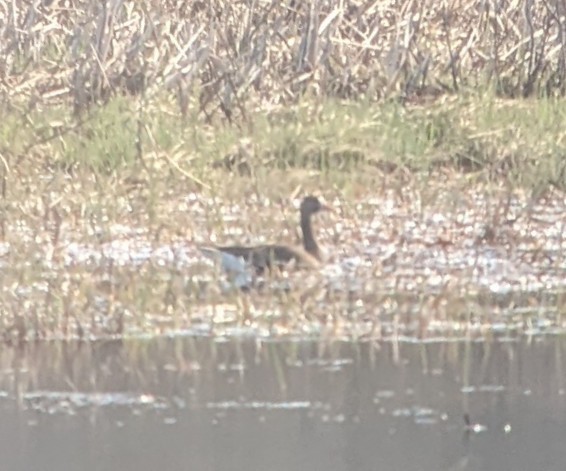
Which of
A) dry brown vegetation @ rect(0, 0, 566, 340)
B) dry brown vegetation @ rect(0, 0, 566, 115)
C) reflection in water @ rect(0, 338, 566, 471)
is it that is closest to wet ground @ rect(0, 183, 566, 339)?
dry brown vegetation @ rect(0, 0, 566, 340)

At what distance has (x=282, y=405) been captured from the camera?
5.60 m

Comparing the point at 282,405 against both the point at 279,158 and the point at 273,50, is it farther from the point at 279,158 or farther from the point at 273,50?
the point at 273,50

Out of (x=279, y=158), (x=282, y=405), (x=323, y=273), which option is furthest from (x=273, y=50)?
(x=282, y=405)

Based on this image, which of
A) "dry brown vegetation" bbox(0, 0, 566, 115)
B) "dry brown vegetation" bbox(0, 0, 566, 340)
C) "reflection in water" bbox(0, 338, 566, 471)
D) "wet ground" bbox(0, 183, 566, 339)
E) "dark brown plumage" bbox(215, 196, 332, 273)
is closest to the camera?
"reflection in water" bbox(0, 338, 566, 471)

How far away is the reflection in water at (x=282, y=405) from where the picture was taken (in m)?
5.09

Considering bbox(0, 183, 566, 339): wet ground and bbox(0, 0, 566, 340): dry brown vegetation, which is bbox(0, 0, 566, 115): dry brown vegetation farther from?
bbox(0, 183, 566, 339): wet ground

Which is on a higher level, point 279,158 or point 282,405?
point 279,158

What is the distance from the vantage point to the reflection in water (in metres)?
5.09

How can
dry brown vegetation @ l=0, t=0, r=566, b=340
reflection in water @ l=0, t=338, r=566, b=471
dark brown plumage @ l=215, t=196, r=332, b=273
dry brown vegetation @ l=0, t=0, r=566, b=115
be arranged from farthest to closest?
dry brown vegetation @ l=0, t=0, r=566, b=115 → dark brown plumage @ l=215, t=196, r=332, b=273 → dry brown vegetation @ l=0, t=0, r=566, b=340 → reflection in water @ l=0, t=338, r=566, b=471

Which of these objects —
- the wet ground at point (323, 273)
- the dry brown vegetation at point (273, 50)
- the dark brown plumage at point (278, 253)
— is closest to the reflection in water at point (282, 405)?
the wet ground at point (323, 273)

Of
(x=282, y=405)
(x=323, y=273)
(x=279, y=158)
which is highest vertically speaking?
(x=279, y=158)

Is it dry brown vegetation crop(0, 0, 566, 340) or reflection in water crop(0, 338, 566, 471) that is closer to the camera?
reflection in water crop(0, 338, 566, 471)

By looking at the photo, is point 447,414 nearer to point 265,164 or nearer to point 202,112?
point 265,164

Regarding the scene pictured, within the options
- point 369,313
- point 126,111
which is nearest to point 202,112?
point 126,111
